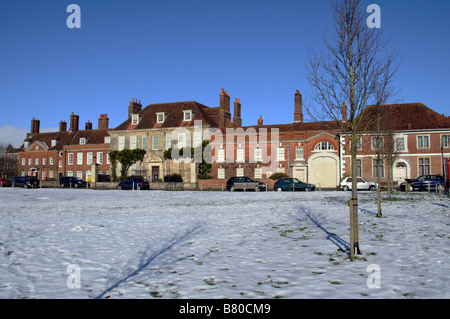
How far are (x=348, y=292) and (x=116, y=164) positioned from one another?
51.8 m

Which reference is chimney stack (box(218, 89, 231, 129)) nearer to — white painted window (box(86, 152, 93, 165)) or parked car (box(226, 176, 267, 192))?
parked car (box(226, 176, 267, 192))


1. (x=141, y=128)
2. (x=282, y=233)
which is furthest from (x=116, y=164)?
(x=282, y=233)

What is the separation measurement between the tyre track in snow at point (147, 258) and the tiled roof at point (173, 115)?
39971mm

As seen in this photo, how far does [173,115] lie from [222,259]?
46936 mm

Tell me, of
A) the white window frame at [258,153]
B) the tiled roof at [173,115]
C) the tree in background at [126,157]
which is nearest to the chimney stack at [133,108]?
the tiled roof at [173,115]

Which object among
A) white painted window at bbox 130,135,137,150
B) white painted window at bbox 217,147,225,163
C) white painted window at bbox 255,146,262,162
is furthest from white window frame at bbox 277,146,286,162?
white painted window at bbox 130,135,137,150

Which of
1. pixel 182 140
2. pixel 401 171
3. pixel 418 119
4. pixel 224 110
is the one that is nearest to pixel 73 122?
pixel 182 140

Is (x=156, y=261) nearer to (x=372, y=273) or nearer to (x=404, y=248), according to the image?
(x=372, y=273)

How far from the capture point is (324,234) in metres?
9.93

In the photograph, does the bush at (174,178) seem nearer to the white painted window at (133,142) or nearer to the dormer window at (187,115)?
the dormer window at (187,115)

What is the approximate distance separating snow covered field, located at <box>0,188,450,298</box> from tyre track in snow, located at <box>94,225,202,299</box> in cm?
2

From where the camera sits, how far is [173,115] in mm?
52906

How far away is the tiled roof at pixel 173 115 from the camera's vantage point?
167ft
